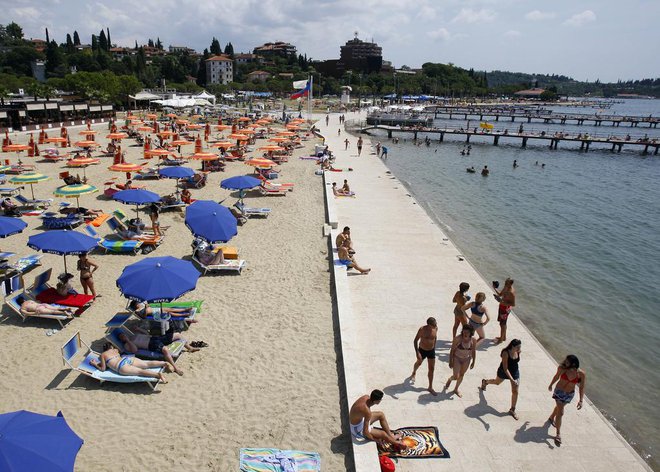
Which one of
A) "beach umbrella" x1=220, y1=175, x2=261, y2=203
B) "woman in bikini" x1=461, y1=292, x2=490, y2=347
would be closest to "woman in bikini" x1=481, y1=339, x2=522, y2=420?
"woman in bikini" x1=461, y1=292, x2=490, y2=347

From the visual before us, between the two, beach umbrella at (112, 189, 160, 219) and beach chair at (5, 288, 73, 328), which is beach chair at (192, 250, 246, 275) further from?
beach chair at (5, 288, 73, 328)

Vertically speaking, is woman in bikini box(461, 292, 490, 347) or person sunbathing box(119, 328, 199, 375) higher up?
woman in bikini box(461, 292, 490, 347)

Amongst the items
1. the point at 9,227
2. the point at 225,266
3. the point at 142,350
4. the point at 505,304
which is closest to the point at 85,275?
the point at 9,227

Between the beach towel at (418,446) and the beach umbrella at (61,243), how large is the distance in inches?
275

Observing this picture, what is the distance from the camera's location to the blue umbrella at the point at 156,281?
294 inches

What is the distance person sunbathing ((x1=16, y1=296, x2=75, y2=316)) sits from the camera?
8.31 m

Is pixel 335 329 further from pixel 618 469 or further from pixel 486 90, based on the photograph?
pixel 486 90

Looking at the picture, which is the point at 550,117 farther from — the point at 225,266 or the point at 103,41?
the point at 103,41

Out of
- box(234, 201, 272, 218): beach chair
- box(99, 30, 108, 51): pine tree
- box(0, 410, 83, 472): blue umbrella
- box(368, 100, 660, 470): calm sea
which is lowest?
box(368, 100, 660, 470): calm sea

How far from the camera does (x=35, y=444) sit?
13.2 feet

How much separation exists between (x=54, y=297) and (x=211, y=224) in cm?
359

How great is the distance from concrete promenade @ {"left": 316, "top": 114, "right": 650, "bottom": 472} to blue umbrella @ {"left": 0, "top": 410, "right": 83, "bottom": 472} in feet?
10.1

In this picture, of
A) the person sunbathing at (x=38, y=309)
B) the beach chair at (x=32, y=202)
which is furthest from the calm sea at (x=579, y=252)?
the beach chair at (x=32, y=202)

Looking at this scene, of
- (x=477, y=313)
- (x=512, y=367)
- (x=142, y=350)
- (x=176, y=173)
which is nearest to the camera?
(x=512, y=367)
